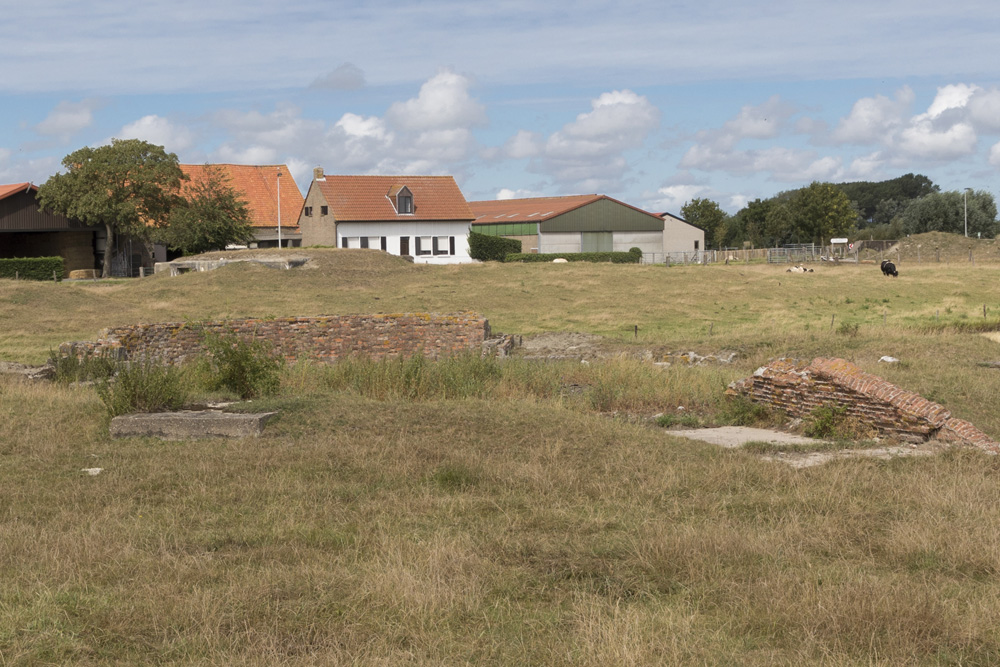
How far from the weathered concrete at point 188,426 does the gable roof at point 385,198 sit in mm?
54429

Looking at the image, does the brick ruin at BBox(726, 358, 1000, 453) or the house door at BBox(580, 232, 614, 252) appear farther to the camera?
the house door at BBox(580, 232, 614, 252)

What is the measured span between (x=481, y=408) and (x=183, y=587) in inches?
236

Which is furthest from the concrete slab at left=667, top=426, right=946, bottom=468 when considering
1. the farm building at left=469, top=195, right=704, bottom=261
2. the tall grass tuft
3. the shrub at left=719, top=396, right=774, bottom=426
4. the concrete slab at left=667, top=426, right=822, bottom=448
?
the farm building at left=469, top=195, right=704, bottom=261

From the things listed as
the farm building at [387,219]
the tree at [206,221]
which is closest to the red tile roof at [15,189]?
the tree at [206,221]

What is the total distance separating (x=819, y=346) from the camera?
64.2ft

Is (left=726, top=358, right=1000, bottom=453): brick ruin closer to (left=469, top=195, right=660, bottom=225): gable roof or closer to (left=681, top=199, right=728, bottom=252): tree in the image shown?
(left=469, top=195, right=660, bottom=225): gable roof

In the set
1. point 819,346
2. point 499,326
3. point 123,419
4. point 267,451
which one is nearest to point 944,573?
point 267,451

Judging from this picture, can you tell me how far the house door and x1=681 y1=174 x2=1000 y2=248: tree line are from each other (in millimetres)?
25101

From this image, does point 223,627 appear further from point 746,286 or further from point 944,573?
point 746,286

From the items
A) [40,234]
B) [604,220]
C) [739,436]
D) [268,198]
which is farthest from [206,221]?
[739,436]

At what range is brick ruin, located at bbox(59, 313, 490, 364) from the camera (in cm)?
2056

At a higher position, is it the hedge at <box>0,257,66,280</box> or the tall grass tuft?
the hedge at <box>0,257,66,280</box>

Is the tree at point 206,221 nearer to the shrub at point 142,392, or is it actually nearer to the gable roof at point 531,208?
the gable roof at point 531,208

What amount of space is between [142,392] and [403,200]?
55.9m
